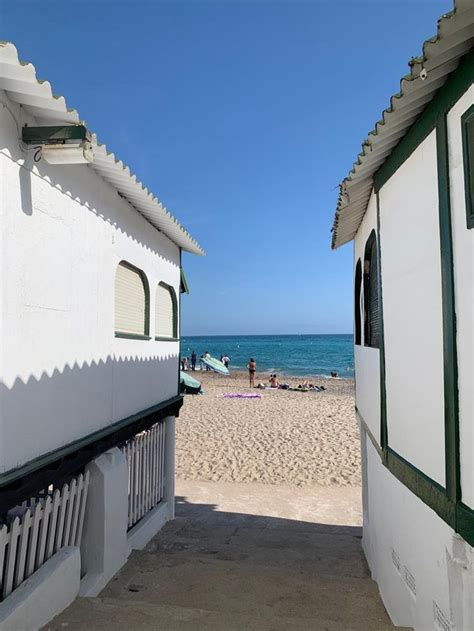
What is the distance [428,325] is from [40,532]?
162 inches

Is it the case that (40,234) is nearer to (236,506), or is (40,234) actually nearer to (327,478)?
(236,506)

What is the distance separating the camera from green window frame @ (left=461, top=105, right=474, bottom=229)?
2.99 meters

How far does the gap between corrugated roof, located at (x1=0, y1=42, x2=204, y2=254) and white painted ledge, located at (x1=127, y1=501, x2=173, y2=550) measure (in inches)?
189

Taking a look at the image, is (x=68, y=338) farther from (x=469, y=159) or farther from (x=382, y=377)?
(x=469, y=159)

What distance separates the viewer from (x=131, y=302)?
728cm

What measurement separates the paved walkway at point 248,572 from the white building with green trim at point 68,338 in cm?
52

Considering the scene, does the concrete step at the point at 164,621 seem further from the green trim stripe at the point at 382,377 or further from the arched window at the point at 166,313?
the arched window at the point at 166,313

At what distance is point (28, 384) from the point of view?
4.23 metres

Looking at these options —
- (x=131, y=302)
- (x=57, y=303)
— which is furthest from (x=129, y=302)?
(x=57, y=303)

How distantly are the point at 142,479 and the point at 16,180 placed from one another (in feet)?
18.1

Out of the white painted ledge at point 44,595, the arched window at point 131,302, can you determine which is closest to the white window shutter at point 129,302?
the arched window at point 131,302

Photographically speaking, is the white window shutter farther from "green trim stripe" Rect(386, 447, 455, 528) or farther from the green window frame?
the green window frame

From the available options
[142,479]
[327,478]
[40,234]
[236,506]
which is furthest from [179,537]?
[40,234]

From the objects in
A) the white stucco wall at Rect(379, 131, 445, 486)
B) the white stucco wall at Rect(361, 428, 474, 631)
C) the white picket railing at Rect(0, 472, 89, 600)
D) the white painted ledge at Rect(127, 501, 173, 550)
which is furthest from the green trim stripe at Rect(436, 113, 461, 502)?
the white painted ledge at Rect(127, 501, 173, 550)
